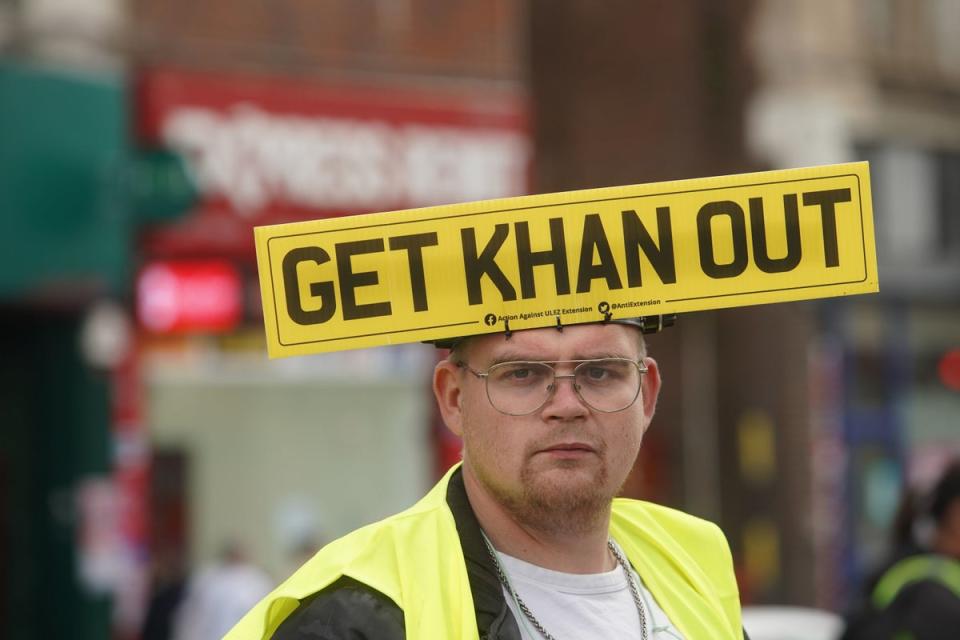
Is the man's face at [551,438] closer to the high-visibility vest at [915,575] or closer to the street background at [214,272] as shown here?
the high-visibility vest at [915,575]

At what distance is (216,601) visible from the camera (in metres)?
9.37

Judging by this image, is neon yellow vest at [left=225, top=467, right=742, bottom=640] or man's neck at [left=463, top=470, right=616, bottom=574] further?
man's neck at [left=463, top=470, right=616, bottom=574]

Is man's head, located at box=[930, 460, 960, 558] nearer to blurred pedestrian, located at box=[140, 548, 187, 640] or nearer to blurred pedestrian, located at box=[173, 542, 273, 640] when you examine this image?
blurred pedestrian, located at box=[173, 542, 273, 640]

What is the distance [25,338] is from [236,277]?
150 centimetres

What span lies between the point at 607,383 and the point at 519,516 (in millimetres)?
258

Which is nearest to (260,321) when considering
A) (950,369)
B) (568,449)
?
(950,369)

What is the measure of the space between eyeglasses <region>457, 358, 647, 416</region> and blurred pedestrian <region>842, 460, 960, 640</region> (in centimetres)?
251

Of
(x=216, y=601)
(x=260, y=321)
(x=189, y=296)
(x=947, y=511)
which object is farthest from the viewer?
(x=260, y=321)

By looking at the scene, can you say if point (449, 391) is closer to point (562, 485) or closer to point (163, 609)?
point (562, 485)

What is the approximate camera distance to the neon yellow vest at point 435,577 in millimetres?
2434

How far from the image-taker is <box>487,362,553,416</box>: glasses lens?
2.60 m

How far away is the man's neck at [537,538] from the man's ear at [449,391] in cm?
14

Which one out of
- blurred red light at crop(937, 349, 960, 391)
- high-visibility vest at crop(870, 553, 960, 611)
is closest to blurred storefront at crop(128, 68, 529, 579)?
high-visibility vest at crop(870, 553, 960, 611)

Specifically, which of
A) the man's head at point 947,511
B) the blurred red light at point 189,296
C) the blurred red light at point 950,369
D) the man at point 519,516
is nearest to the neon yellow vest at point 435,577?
the man at point 519,516
